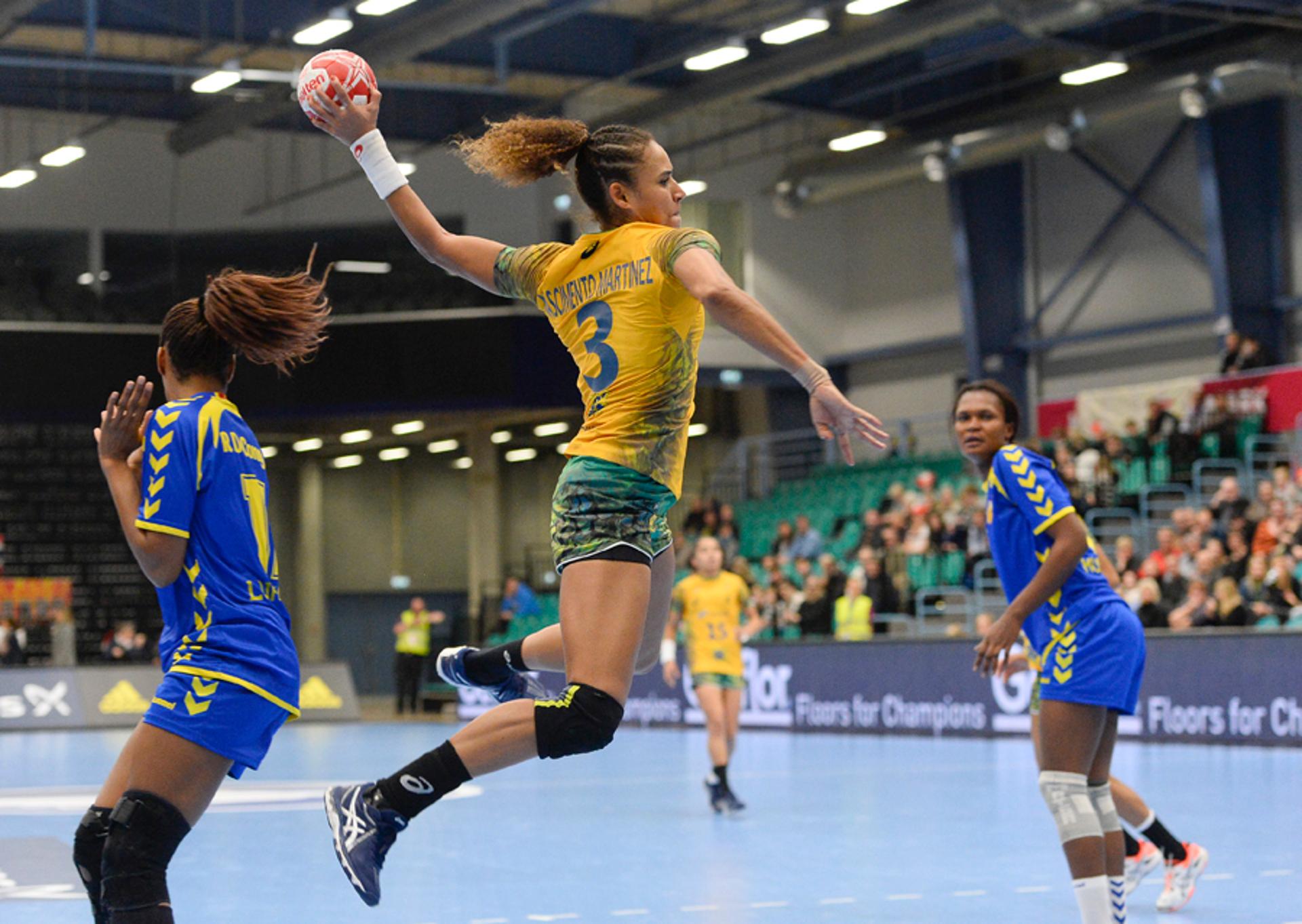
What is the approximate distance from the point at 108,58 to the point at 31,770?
1349 cm

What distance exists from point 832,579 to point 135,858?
17807 mm

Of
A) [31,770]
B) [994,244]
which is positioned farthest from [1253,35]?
[31,770]

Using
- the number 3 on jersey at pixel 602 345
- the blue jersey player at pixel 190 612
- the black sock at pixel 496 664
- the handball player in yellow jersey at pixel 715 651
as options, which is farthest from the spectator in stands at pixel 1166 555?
the blue jersey player at pixel 190 612

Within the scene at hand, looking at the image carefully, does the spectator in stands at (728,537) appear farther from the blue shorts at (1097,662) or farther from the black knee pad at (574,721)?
the black knee pad at (574,721)

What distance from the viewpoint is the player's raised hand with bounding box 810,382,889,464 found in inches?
159

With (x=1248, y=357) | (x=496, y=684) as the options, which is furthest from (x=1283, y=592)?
(x=496, y=684)

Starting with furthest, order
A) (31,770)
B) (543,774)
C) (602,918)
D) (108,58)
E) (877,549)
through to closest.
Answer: (108,58) < (877,549) < (31,770) < (543,774) < (602,918)

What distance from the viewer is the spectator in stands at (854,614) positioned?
20.3 meters

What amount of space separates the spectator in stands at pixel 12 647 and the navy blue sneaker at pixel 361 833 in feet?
77.4

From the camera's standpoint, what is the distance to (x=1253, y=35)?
76.3 feet

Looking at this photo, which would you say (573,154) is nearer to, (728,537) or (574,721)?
(574,721)

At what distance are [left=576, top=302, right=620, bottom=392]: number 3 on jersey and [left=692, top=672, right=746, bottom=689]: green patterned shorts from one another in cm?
735

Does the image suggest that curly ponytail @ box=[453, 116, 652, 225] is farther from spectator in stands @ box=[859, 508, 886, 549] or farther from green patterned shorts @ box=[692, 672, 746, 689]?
spectator in stands @ box=[859, 508, 886, 549]

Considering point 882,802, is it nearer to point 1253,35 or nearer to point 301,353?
point 301,353
